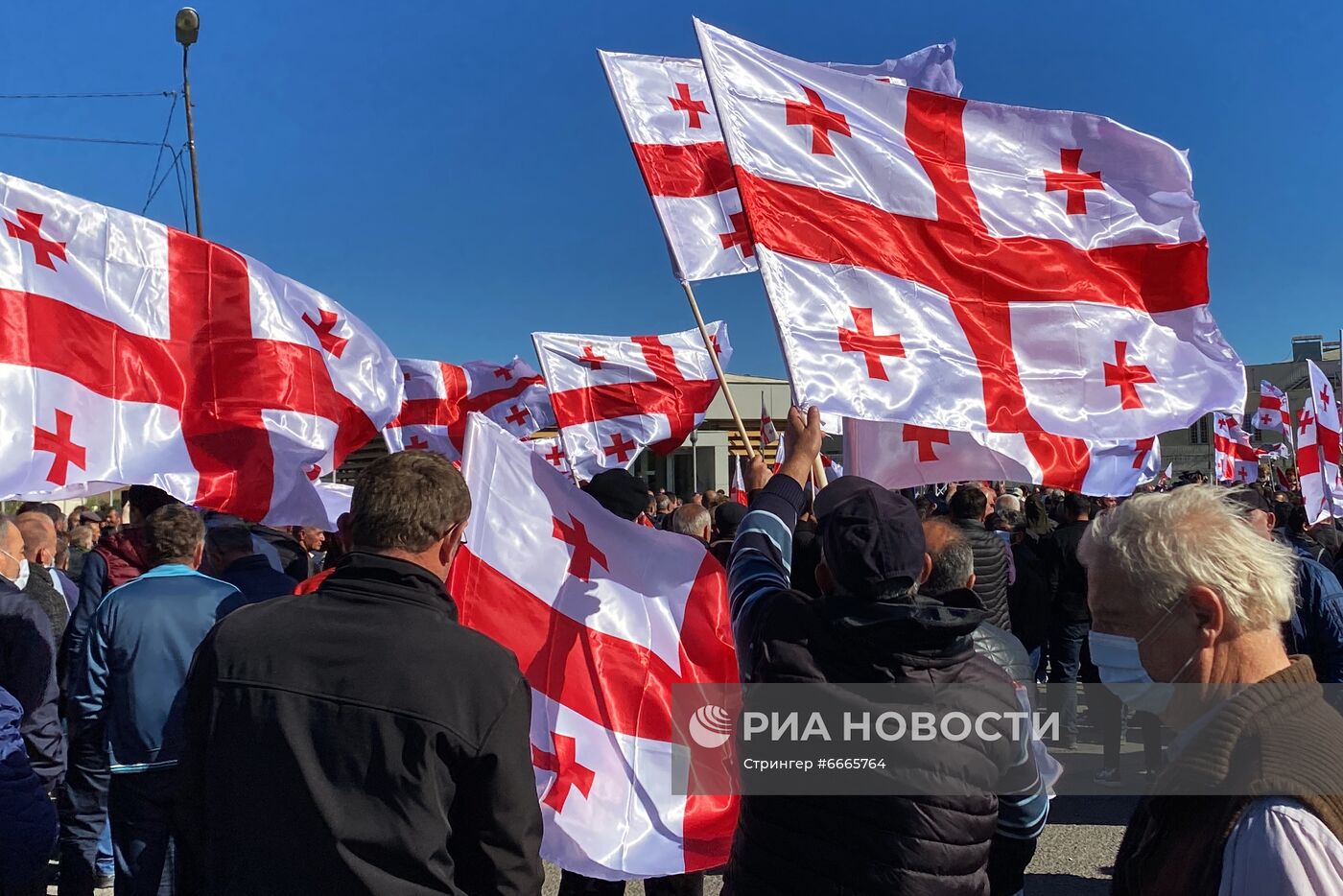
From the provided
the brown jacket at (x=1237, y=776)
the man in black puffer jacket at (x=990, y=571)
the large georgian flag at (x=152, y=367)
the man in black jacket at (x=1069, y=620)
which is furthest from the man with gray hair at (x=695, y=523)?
the brown jacket at (x=1237, y=776)

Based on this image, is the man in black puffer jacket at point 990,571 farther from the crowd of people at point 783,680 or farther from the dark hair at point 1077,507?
the crowd of people at point 783,680

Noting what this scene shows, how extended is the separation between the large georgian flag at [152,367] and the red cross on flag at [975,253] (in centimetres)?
236

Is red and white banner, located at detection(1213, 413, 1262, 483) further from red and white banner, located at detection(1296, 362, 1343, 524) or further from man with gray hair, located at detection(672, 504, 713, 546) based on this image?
man with gray hair, located at detection(672, 504, 713, 546)

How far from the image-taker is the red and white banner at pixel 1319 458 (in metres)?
9.15

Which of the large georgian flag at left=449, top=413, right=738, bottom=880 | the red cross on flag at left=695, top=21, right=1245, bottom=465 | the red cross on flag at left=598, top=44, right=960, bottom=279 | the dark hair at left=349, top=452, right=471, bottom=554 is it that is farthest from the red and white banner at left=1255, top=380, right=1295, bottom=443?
the dark hair at left=349, top=452, right=471, bottom=554

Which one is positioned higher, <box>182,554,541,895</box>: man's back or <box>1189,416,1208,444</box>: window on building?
<box>182,554,541,895</box>: man's back

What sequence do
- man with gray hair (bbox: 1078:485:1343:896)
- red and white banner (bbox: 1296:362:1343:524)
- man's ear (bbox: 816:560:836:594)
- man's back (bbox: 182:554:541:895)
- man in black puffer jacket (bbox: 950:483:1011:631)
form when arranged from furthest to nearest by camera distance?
1. red and white banner (bbox: 1296:362:1343:524)
2. man in black puffer jacket (bbox: 950:483:1011:631)
3. man's ear (bbox: 816:560:836:594)
4. man's back (bbox: 182:554:541:895)
5. man with gray hair (bbox: 1078:485:1343:896)

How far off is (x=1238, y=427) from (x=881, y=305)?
1441 cm

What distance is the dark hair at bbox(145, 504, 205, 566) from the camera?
3926 mm

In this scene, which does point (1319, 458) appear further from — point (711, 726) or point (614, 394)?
point (711, 726)

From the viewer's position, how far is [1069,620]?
791 cm

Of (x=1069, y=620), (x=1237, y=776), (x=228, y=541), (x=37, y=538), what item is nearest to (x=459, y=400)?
(x=37, y=538)

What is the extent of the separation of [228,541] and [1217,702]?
13.3 feet

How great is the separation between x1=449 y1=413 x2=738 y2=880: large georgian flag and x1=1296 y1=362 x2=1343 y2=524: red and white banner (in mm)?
7373
